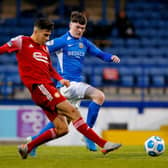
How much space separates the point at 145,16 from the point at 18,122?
Answer: 8.78 metres

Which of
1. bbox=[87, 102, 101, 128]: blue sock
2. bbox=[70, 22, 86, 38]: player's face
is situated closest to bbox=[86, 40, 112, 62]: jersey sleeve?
bbox=[70, 22, 86, 38]: player's face

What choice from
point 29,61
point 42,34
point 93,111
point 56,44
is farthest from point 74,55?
point 29,61

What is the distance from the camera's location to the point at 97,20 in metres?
24.9

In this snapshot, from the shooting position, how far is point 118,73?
18.6 m

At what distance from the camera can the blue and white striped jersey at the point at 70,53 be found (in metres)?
10.3

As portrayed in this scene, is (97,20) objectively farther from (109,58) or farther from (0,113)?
(109,58)

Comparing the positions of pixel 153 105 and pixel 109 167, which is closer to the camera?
pixel 109 167

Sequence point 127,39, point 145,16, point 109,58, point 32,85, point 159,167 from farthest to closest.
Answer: point 145,16 → point 127,39 → point 109,58 → point 32,85 → point 159,167

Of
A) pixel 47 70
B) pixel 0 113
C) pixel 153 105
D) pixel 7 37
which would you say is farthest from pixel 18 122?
pixel 47 70

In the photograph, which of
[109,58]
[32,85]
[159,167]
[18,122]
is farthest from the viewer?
[18,122]

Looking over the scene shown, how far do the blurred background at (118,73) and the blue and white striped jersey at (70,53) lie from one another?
215 inches

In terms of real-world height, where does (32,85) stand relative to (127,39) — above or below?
above

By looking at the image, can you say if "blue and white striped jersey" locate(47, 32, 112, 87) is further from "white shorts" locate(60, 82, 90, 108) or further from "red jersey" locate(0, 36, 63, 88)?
"red jersey" locate(0, 36, 63, 88)

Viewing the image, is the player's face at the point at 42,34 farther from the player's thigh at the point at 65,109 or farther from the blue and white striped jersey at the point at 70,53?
the blue and white striped jersey at the point at 70,53
